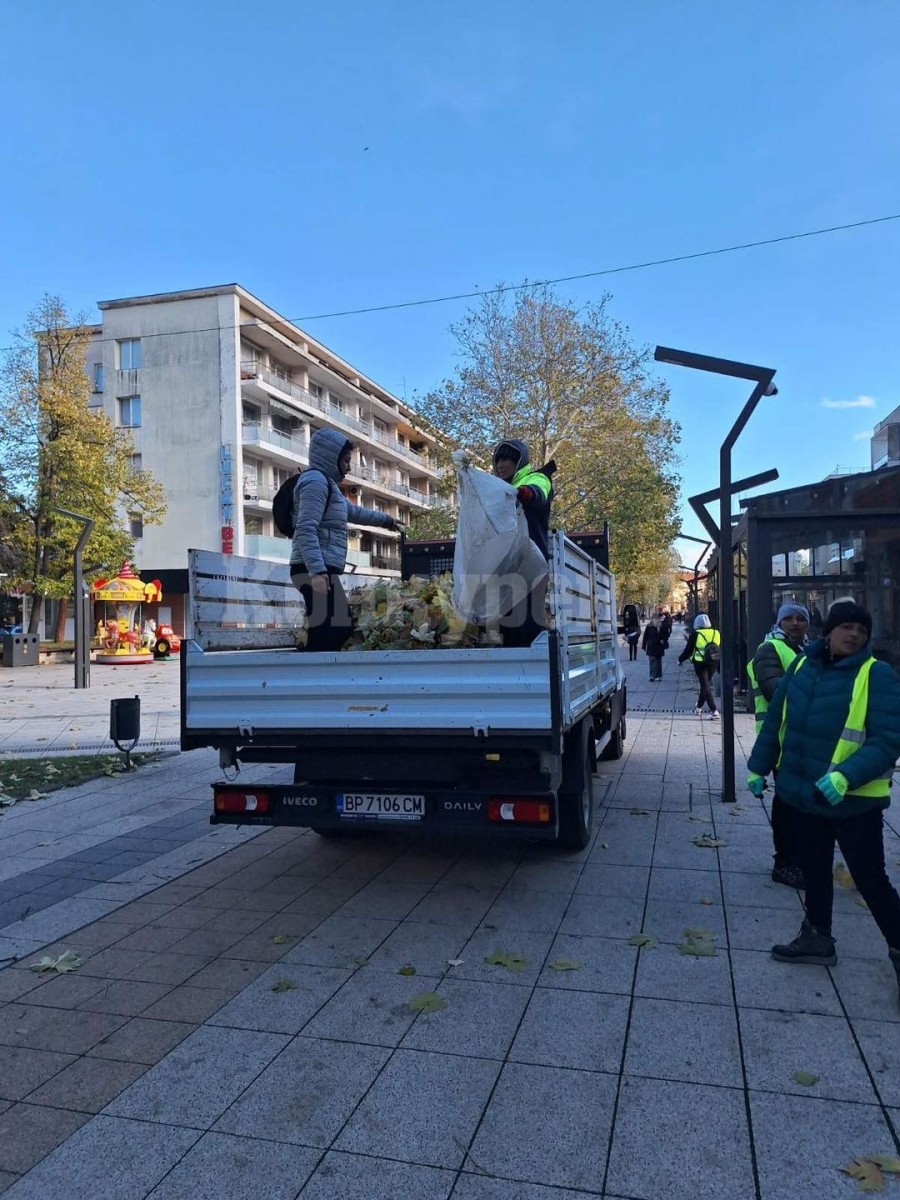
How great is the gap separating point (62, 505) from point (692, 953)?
94.9 ft

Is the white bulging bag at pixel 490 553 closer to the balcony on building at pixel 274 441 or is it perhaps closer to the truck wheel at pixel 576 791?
the truck wheel at pixel 576 791

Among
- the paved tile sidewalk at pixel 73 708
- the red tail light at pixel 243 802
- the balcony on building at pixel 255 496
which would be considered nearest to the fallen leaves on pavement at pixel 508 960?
the red tail light at pixel 243 802

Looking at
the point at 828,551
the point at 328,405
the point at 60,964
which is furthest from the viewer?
the point at 328,405

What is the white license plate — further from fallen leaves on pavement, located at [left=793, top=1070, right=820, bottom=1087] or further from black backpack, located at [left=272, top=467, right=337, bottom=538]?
fallen leaves on pavement, located at [left=793, top=1070, right=820, bottom=1087]

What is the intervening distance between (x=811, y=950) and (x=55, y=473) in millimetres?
30253

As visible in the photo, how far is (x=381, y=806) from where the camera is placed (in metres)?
4.53

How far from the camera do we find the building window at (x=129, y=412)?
43156 millimetres

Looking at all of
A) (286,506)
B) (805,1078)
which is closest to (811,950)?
(805,1078)

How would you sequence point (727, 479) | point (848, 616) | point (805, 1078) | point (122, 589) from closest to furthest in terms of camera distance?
1. point (805, 1078)
2. point (848, 616)
3. point (727, 479)
4. point (122, 589)

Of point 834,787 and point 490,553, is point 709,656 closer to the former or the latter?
point 490,553

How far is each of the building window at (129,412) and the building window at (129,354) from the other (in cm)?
154

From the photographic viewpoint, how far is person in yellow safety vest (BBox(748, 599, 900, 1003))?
356cm

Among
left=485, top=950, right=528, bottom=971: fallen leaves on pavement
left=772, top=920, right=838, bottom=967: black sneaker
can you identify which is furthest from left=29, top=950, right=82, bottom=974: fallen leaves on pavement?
left=772, top=920, right=838, bottom=967: black sneaker

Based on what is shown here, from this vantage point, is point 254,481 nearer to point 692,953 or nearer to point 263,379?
point 263,379
